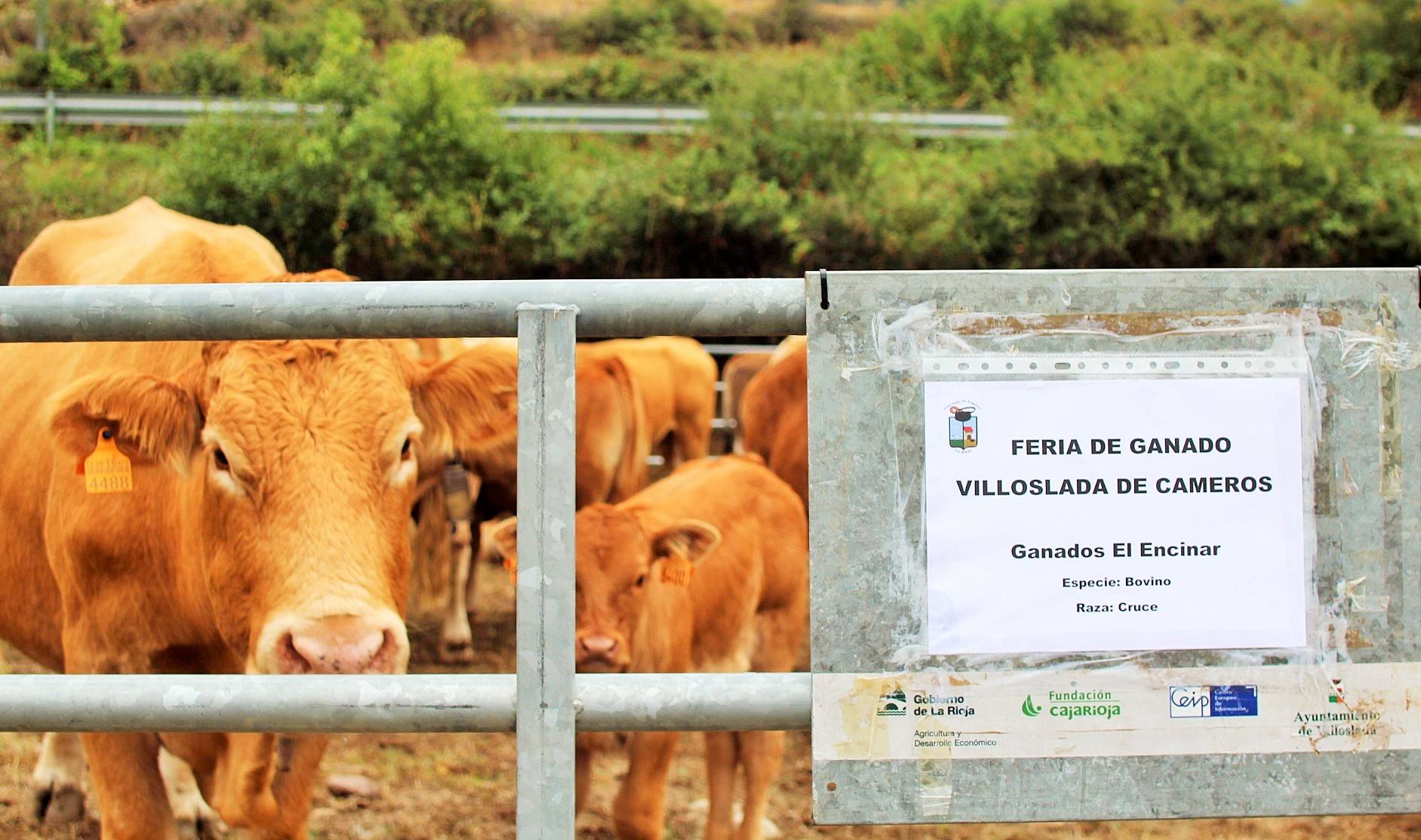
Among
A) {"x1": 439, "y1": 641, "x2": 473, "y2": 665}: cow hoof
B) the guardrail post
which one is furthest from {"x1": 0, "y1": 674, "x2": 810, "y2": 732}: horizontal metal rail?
the guardrail post

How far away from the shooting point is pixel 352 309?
1.42m

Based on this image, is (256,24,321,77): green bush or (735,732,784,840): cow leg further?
(256,24,321,77): green bush

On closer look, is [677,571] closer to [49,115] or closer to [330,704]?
[330,704]

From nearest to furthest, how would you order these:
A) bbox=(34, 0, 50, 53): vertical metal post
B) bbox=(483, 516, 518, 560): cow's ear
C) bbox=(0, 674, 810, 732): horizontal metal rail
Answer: bbox=(0, 674, 810, 732): horizontal metal rail
bbox=(483, 516, 518, 560): cow's ear
bbox=(34, 0, 50, 53): vertical metal post

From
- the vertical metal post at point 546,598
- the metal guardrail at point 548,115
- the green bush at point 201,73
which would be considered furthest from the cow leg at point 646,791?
the green bush at point 201,73

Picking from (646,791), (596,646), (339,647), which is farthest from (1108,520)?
(646,791)

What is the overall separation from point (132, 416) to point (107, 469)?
247mm

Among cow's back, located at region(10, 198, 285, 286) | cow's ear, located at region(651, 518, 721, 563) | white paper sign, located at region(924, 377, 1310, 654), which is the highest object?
cow's back, located at region(10, 198, 285, 286)

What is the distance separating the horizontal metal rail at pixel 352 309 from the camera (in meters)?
1.40

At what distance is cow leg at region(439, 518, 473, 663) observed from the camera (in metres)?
8.07

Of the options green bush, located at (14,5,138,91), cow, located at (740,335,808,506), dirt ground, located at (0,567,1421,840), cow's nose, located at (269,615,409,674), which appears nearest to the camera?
cow's nose, located at (269,615,409,674)

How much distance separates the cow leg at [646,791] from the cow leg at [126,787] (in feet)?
5.14

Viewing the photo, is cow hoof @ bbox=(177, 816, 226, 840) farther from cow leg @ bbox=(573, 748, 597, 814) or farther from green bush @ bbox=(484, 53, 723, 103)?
green bush @ bbox=(484, 53, 723, 103)

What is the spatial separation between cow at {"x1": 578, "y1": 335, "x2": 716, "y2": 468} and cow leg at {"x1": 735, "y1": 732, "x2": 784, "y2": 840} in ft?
16.5
